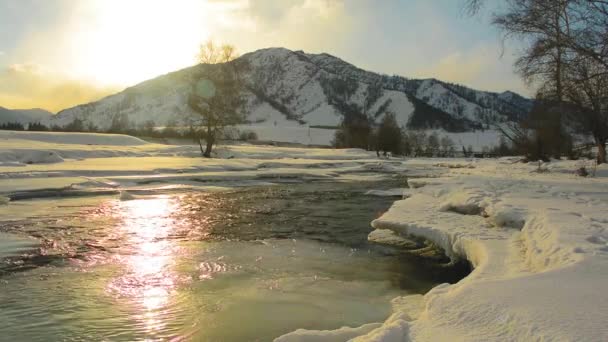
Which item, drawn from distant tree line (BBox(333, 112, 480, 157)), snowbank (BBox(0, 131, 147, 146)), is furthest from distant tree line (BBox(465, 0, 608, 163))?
distant tree line (BBox(333, 112, 480, 157))

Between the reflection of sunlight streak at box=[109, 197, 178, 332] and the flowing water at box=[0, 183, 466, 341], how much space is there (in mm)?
19

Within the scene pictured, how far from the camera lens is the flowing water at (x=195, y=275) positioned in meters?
5.23

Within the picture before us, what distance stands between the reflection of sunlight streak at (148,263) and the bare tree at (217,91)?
26243 mm

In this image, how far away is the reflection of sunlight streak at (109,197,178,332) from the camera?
580 cm

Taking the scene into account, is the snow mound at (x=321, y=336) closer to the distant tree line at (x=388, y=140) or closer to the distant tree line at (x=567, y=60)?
the distant tree line at (x=567, y=60)

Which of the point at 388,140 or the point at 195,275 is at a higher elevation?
the point at 388,140

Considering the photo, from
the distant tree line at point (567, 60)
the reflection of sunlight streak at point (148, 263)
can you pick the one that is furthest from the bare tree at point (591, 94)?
the reflection of sunlight streak at point (148, 263)

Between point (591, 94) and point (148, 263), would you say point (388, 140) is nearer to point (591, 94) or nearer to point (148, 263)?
point (591, 94)

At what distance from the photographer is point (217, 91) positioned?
38.5 metres

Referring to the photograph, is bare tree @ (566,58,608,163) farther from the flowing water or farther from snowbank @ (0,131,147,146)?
snowbank @ (0,131,147,146)

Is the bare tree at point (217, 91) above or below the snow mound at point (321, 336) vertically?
above

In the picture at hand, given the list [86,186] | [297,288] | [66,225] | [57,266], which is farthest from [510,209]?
[86,186]

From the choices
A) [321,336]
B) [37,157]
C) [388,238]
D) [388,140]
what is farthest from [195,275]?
[388,140]

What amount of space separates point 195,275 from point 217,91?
108ft
